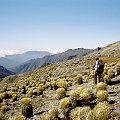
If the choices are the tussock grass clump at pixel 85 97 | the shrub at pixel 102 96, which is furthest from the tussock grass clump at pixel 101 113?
the tussock grass clump at pixel 85 97

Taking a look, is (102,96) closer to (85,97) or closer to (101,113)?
(85,97)

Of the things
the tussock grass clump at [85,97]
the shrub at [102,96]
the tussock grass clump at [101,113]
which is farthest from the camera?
the tussock grass clump at [85,97]

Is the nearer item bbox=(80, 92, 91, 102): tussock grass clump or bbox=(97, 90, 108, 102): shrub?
bbox=(97, 90, 108, 102): shrub

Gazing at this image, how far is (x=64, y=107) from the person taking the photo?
17234 mm

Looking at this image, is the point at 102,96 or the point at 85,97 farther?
the point at 85,97

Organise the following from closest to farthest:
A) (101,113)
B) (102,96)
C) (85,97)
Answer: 1. (101,113)
2. (102,96)
3. (85,97)

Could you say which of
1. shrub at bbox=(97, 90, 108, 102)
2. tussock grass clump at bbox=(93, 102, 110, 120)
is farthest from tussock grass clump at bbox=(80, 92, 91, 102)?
tussock grass clump at bbox=(93, 102, 110, 120)

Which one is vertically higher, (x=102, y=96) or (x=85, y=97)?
(x=102, y=96)

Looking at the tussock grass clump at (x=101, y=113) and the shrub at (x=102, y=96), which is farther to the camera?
the shrub at (x=102, y=96)

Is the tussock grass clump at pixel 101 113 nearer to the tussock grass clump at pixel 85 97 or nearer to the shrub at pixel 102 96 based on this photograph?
the shrub at pixel 102 96

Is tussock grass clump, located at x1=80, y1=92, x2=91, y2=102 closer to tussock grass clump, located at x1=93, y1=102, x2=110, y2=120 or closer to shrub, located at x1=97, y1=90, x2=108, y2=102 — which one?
shrub, located at x1=97, y1=90, x2=108, y2=102

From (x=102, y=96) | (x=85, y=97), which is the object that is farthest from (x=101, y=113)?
(x=85, y=97)

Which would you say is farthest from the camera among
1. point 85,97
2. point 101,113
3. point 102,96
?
point 85,97

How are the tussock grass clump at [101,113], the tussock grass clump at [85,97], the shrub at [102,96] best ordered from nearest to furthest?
the tussock grass clump at [101,113], the shrub at [102,96], the tussock grass clump at [85,97]
